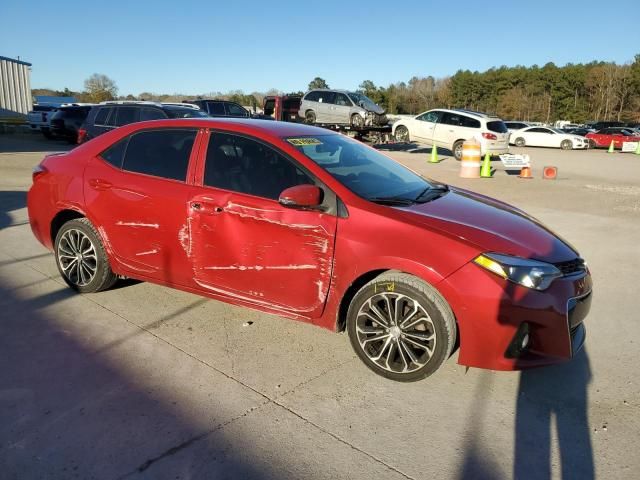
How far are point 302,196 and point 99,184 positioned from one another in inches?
83.2

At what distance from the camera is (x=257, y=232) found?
11.6 ft

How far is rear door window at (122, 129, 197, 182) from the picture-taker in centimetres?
402

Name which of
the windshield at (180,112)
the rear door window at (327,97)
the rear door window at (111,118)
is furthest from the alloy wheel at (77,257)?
the rear door window at (327,97)

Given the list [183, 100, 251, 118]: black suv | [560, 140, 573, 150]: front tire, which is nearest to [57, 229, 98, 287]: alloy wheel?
[183, 100, 251, 118]: black suv

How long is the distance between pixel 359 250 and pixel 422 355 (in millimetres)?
776

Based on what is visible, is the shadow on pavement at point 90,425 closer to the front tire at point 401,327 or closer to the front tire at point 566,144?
the front tire at point 401,327

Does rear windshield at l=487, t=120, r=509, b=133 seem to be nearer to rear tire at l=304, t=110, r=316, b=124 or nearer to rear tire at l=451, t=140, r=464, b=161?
rear tire at l=451, t=140, r=464, b=161

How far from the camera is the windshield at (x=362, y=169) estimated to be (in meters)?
3.60

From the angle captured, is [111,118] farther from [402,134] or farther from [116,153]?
[402,134]

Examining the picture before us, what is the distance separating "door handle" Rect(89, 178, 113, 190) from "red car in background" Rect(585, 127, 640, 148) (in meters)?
32.3

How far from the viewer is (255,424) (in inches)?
109

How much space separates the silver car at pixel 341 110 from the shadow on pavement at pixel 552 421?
1898 cm

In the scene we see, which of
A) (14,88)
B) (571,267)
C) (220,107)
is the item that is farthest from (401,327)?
(14,88)

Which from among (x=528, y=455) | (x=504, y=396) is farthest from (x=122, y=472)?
(x=504, y=396)
